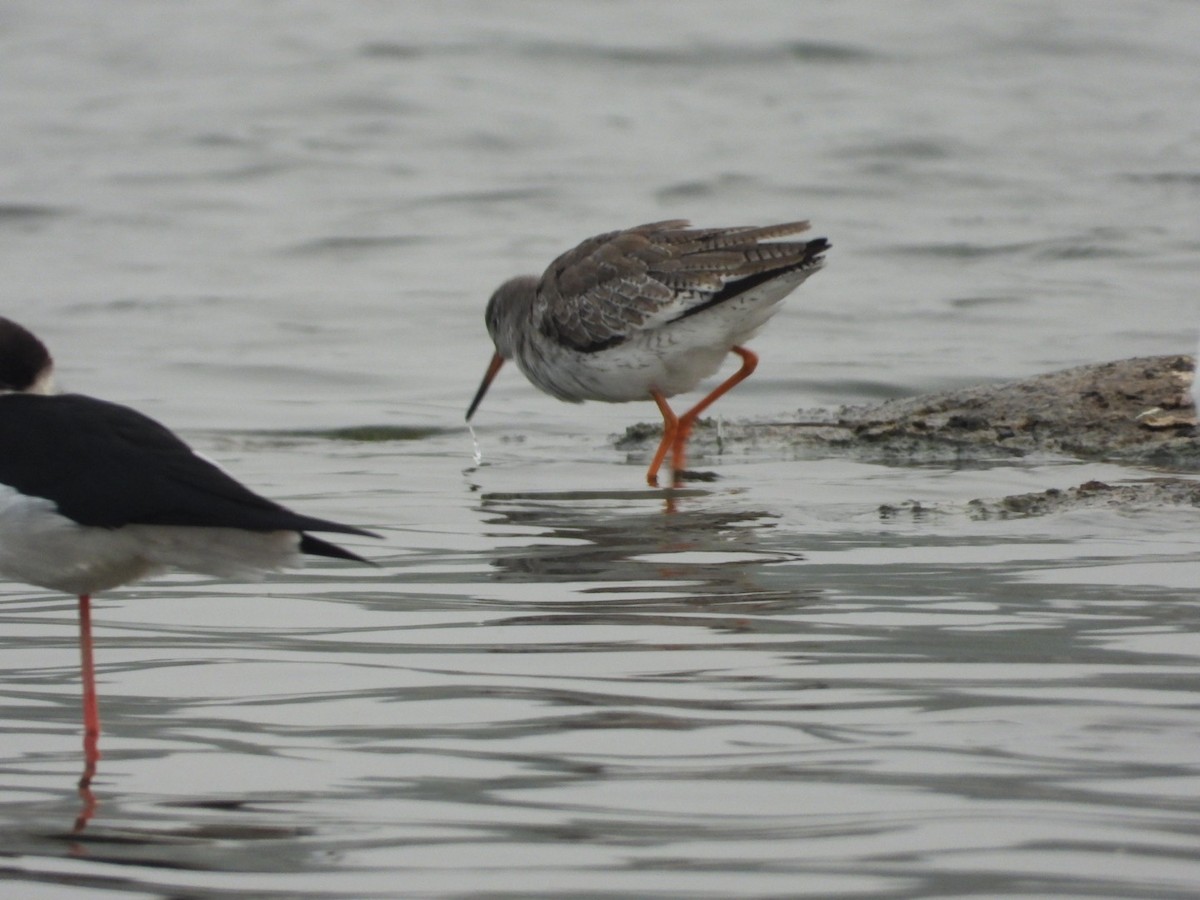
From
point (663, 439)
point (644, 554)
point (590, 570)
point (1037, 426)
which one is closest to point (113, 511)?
point (590, 570)

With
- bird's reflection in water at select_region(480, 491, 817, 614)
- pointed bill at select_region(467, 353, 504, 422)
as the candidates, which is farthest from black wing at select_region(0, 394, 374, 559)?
pointed bill at select_region(467, 353, 504, 422)

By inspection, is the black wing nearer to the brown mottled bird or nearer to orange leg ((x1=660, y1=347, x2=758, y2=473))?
the brown mottled bird

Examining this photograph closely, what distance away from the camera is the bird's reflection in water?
6.19 meters

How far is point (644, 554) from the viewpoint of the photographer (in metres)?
7.08

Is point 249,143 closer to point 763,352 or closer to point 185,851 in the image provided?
point 763,352

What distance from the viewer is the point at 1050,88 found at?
2661cm

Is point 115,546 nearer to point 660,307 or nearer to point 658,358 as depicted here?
point 660,307

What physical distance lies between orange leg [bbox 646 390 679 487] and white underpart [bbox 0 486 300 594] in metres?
4.23

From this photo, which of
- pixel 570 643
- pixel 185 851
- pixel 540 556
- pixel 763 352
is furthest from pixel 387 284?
pixel 185 851

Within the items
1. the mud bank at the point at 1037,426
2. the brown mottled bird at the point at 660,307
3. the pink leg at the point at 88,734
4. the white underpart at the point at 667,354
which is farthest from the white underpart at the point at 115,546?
the white underpart at the point at 667,354

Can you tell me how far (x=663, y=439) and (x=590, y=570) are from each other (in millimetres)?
2931

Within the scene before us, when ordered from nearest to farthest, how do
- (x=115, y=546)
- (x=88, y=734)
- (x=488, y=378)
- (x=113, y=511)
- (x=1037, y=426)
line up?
(x=88, y=734)
(x=113, y=511)
(x=115, y=546)
(x=1037, y=426)
(x=488, y=378)

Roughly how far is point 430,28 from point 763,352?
16043 millimetres

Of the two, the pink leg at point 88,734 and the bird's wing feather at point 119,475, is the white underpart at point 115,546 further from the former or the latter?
the pink leg at point 88,734
